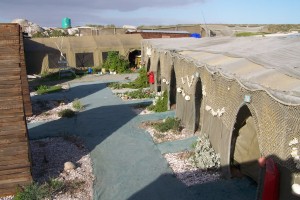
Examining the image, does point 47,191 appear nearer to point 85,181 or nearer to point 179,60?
point 85,181

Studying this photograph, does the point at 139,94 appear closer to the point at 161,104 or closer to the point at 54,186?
the point at 161,104

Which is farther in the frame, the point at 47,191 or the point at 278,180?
the point at 47,191

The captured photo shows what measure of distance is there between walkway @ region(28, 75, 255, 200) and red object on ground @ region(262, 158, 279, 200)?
2004mm

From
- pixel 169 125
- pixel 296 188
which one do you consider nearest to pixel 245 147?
pixel 296 188

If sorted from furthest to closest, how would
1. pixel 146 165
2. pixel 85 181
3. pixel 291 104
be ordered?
pixel 146 165 → pixel 85 181 → pixel 291 104

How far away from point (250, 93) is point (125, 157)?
5.74 m

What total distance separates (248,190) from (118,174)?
162 inches

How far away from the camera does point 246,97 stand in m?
8.23

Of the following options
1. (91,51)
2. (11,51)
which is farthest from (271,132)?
(91,51)

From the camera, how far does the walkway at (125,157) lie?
9.55m

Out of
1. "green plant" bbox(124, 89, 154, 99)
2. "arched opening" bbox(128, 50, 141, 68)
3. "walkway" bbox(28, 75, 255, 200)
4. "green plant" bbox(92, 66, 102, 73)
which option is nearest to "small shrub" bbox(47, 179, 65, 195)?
"walkway" bbox(28, 75, 255, 200)

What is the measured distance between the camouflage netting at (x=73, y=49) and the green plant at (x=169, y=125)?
2059 centimetres

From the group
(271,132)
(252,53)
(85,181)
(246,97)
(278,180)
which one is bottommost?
(85,181)

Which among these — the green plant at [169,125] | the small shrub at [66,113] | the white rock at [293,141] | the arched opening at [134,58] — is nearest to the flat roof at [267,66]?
the white rock at [293,141]
